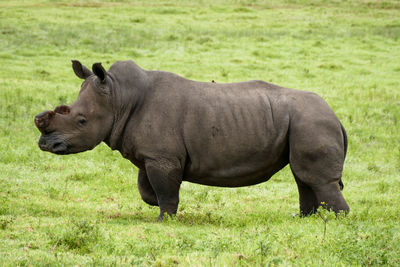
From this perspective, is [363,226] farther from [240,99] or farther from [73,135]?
[73,135]

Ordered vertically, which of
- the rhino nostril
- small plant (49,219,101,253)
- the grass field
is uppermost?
the rhino nostril

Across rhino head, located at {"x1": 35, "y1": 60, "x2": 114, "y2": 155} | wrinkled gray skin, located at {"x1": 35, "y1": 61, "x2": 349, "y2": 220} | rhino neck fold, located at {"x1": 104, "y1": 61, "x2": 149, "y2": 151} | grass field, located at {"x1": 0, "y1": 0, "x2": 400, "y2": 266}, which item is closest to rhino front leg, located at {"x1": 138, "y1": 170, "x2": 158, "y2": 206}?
grass field, located at {"x1": 0, "y1": 0, "x2": 400, "y2": 266}

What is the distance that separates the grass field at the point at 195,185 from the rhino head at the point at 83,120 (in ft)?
3.27

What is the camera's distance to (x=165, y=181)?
788 cm

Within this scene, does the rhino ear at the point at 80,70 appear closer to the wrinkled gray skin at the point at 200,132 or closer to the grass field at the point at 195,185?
the wrinkled gray skin at the point at 200,132

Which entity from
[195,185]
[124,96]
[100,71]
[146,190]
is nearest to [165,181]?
[146,190]

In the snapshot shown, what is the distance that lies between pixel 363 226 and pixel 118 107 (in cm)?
363

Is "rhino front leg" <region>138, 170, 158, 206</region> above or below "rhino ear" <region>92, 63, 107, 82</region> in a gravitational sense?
below

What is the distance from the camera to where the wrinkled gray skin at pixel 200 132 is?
25.4 feet

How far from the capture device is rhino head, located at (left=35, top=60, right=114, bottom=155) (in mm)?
7750

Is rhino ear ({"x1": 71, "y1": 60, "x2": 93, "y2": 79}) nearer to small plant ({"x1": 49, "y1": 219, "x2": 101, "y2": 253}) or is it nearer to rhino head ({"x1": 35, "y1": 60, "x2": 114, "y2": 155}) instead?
rhino head ({"x1": 35, "y1": 60, "x2": 114, "y2": 155})

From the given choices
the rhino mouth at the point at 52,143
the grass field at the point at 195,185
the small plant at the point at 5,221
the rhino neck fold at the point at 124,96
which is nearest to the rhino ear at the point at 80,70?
the rhino neck fold at the point at 124,96

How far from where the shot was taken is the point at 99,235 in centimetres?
634

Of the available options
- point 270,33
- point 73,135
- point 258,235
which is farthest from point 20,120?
point 270,33
